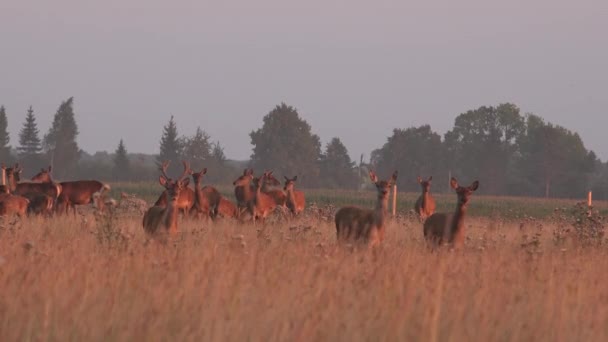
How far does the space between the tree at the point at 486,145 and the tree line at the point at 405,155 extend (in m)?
0.11

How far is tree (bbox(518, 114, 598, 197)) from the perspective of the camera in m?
89.9

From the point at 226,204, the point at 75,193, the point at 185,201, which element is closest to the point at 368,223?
the point at 185,201

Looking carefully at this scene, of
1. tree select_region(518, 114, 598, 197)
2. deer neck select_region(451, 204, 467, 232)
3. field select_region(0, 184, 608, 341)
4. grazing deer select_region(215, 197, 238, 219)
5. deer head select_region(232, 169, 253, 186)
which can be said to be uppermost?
tree select_region(518, 114, 598, 197)

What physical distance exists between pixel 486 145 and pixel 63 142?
47.7m

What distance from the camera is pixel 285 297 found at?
7438mm

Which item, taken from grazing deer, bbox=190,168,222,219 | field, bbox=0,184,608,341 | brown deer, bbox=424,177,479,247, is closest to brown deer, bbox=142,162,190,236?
field, bbox=0,184,608,341

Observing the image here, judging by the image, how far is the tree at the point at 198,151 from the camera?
314 ft

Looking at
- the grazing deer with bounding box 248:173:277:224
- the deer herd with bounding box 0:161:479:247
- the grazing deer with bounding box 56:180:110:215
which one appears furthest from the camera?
the grazing deer with bounding box 56:180:110:215

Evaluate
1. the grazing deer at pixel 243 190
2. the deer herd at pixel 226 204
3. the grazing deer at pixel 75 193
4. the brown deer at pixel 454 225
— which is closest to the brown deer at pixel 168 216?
the deer herd at pixel 226 204

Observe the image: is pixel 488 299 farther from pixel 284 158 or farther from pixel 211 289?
pixel 284 158

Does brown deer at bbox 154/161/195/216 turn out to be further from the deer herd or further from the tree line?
the tree line

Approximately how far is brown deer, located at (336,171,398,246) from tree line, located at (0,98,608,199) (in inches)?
3123

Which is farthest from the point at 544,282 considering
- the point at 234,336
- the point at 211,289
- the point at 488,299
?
the point at 234,336

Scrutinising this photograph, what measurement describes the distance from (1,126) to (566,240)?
84.7 m
